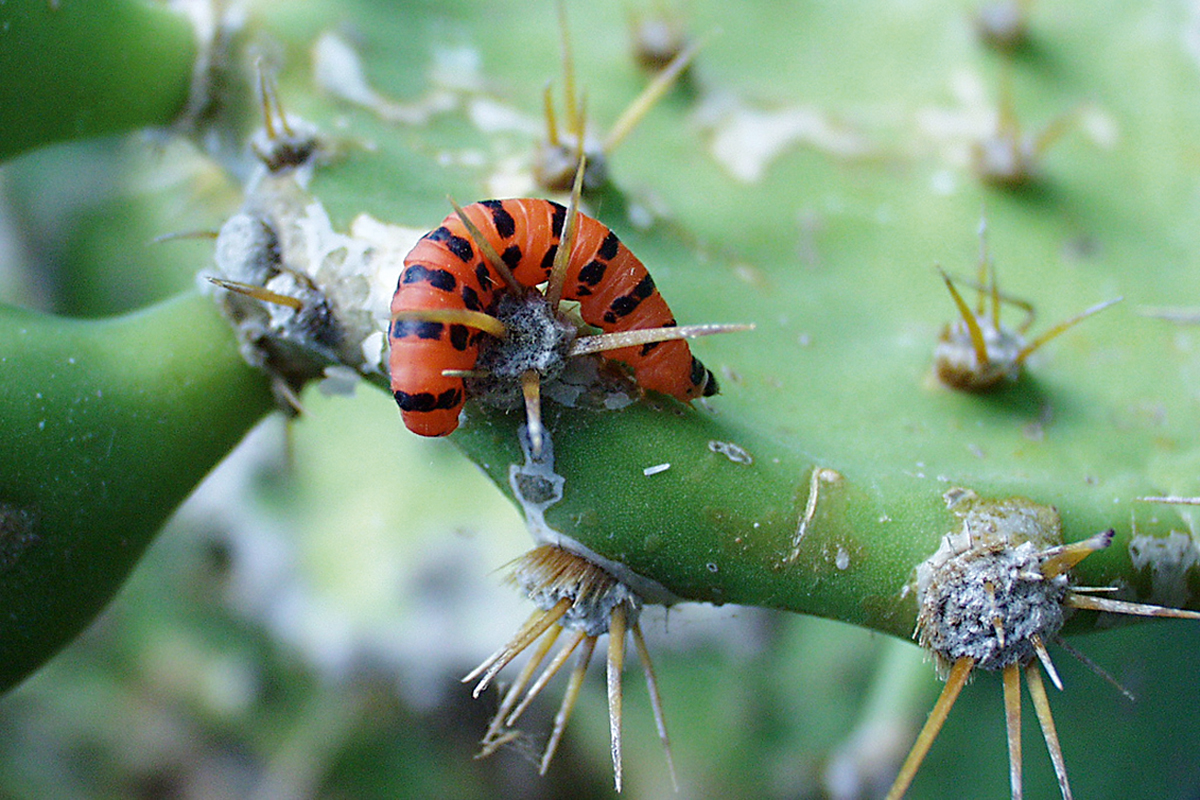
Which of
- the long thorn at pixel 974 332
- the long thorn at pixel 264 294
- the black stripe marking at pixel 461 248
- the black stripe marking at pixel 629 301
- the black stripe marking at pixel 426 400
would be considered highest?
the black stripe marking at pixel 461 248

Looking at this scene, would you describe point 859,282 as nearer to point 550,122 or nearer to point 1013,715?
point 550,122

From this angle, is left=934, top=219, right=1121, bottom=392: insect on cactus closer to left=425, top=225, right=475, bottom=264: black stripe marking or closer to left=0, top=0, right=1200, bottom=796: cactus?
left=0, top=0, right=1200, bottom=796: cactus

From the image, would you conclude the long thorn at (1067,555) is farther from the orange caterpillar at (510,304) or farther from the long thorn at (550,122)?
the long thorn at (550,122)

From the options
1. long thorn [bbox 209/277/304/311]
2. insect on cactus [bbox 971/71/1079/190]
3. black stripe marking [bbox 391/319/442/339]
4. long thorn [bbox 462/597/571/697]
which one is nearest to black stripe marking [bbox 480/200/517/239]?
black stripe marking [bbox 391/319/442/339]

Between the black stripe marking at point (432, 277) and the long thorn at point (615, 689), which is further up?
the black stripe marking at point (432, 277)

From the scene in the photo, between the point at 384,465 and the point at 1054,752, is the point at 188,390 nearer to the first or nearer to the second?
the point at 384,465

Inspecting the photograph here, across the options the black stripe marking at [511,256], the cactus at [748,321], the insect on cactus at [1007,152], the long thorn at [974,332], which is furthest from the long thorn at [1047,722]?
the insect on cactus at [1007,152]

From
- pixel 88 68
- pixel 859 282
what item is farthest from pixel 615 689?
pixel 88 68
